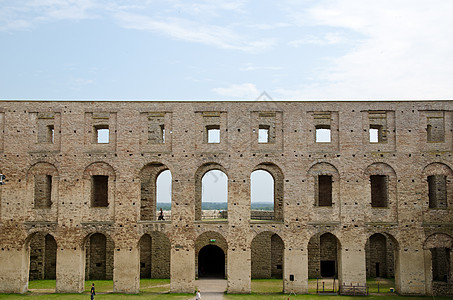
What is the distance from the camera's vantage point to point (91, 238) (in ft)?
91.7

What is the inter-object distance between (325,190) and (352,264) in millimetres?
6079

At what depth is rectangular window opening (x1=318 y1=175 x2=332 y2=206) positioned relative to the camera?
27.7 meters

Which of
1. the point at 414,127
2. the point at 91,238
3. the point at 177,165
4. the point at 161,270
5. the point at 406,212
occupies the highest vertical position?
the point at 414,127

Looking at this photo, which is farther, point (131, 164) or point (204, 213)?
point (204, 213)

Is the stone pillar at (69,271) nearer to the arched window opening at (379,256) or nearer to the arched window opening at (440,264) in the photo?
the arched window opening at (379,256)

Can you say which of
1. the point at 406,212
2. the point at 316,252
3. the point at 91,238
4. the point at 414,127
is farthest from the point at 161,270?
the point at 414,127

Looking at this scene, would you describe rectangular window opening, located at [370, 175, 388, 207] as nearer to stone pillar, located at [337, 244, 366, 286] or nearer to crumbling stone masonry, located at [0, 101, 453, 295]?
crumbling stone masonry, located at [0, 101, 453, 295]

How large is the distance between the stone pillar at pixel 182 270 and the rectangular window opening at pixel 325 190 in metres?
9.50

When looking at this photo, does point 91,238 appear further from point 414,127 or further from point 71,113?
point 414,127

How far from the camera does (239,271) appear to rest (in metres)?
22.9

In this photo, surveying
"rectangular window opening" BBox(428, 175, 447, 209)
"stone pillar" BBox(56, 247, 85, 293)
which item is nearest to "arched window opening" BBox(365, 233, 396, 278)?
"rectangular window opening" BBox(428, 175, 447, 209)


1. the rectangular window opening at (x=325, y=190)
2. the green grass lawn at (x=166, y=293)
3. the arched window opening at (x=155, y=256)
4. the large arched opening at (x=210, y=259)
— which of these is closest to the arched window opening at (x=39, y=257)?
the green grass lawn at (x=166, y=293)

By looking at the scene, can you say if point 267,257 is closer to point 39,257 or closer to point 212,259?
point 212,259

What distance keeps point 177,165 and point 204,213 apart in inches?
515
